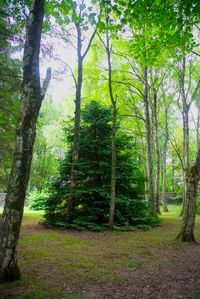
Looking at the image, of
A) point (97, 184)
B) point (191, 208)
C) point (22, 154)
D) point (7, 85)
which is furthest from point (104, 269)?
point (7, 85)

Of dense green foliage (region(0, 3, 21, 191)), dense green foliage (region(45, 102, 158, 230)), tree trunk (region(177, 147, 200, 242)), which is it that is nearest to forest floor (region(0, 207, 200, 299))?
tree trunk (region(177, 147, 200, 242))

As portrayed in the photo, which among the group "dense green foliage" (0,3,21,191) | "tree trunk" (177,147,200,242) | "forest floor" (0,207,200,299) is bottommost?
"forest floor" (0,207,200,299)

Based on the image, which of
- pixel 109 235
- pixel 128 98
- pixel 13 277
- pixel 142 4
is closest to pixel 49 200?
pixel 109 235

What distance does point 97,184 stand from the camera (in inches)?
416

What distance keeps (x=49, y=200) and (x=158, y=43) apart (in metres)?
6.97

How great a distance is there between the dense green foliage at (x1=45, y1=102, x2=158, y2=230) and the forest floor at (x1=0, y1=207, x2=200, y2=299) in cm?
229

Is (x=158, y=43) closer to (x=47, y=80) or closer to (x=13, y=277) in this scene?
(x=47, y=80)

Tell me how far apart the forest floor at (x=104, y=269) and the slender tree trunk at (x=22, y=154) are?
458mm

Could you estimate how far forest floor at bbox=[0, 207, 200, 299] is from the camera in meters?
3.76

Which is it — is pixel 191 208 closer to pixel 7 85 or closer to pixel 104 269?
pixel 104 269

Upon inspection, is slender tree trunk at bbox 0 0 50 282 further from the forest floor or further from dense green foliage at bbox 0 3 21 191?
dense green foliage at bbox 0 3 21 191

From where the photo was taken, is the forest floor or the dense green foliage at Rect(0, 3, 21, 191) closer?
the forest floor

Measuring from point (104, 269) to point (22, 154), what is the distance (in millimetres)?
2637

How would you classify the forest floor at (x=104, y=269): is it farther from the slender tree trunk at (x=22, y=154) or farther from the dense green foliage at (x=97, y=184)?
the dense green foliage at (x=97, y=184)
